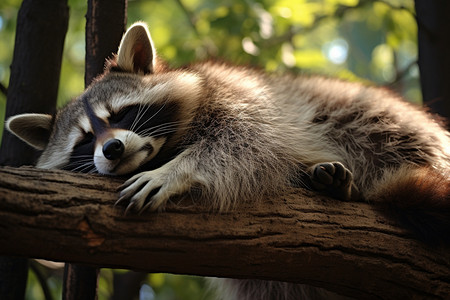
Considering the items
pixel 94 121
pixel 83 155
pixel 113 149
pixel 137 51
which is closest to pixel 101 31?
pixel 137 51

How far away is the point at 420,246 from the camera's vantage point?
2.04 metres

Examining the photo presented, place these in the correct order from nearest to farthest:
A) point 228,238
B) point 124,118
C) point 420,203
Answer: point 228,238
point 420,203
point 124,118

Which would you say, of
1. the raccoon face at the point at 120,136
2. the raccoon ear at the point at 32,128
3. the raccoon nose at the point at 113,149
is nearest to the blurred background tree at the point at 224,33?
the raccoon ear at the point at 32,128

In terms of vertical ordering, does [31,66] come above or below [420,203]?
above

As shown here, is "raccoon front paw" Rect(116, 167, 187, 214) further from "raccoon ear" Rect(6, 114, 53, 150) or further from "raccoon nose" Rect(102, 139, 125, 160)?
"raccoon ear" Rect(6, 114, 53, 150)

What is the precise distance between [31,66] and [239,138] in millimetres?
1334

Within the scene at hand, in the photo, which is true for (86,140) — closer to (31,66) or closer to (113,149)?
(113,149)

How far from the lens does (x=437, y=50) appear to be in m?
3.24

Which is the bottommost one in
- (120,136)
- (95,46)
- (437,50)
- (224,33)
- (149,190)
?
(149,190)

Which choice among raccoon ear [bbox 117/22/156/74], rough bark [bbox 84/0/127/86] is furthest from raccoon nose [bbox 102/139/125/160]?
rough bark [bbox 84/0/127/86]

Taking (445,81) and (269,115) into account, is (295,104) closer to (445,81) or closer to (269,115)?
(269,115)

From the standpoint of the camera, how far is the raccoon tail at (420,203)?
2.06 metres

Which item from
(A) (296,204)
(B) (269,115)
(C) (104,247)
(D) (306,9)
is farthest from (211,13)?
(C) (104,247)

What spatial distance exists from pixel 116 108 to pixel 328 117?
1.17m
